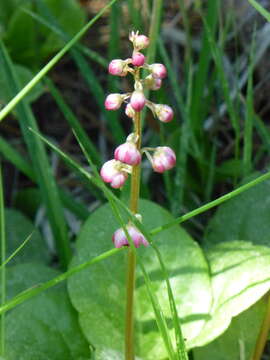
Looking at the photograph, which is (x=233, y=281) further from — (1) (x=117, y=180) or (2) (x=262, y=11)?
(2) (x=262, y=11)

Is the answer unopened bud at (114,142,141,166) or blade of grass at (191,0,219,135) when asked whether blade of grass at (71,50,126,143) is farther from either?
unopened bud at (114,142,141,166)

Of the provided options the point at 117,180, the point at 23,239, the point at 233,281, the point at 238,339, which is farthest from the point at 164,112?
the point at 23,239

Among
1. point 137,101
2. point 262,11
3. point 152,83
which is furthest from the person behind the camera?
point 262,11

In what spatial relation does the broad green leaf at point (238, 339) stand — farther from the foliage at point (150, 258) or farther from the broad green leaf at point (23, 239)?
the broad green leaf at point (23, 239)

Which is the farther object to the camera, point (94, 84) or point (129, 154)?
point (94, 84)

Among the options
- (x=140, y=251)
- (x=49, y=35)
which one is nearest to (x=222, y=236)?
(x=140, y=251)

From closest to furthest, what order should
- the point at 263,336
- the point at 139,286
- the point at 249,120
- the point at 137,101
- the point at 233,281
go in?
the point at 137,101
the point at 263,336
the point at 233,281
the point at 139,286
the point at 249,120
